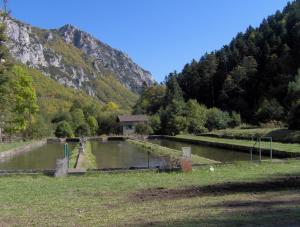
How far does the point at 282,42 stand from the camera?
367ft

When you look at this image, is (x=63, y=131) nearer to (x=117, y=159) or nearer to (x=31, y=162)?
(x=117, y=159)

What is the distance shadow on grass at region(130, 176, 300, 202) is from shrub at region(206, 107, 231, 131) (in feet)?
236

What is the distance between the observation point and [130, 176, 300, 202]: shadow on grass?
13062 millimetres

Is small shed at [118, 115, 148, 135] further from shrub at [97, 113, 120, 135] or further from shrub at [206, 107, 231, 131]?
shrub at [206, 107, 231, 131]

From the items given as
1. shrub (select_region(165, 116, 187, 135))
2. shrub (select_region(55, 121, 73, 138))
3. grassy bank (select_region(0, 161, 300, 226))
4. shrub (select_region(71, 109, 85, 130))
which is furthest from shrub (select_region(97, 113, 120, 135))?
grassy bank (select_region(0, 161, 300, 226))

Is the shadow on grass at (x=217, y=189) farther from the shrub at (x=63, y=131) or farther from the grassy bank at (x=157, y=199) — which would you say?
the shrub at (x=63, y=131)

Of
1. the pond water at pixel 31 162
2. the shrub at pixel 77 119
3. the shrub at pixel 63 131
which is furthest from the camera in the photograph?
the shrub at pixel 77 119

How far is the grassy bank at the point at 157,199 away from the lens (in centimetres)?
935

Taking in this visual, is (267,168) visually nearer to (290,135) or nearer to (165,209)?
(165,209)

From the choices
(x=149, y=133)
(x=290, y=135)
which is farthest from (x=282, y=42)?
(x=290, y=135)

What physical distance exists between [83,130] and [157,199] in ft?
301

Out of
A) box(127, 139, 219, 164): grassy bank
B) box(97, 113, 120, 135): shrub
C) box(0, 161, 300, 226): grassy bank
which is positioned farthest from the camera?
box(97, 113, 120, 135): shrub

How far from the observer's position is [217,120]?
86.8 m

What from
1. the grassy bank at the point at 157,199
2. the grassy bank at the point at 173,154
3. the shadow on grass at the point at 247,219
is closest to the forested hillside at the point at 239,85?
the grassy bank at the point at 173,154
